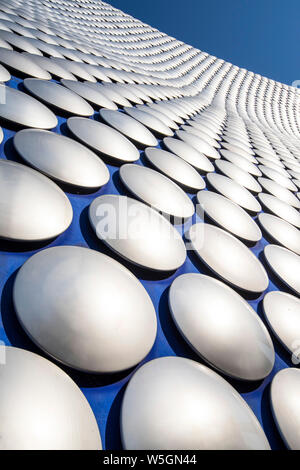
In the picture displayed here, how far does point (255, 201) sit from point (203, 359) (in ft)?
11.8

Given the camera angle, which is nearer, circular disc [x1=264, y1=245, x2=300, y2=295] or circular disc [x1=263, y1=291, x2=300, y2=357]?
circular disc [x1=263, y1=291, x2=300, y2=357]

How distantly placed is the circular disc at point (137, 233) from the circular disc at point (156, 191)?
9.9 inches

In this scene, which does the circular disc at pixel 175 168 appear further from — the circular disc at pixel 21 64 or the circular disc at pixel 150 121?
the circular disc at pixel 21 64

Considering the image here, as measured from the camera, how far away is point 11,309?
66.6 inches

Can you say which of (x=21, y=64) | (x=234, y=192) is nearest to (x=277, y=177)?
(x=234, y=192)

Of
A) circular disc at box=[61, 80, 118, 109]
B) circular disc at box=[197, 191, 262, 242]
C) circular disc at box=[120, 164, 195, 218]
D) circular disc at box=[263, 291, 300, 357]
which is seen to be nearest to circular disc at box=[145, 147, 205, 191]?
circular disc at box=[197, 191, 262, 242]

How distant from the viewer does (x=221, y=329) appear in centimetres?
201

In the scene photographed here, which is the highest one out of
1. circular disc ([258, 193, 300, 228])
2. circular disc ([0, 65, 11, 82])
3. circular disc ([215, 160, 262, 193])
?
circular disc ([0, 65, 11, 82])

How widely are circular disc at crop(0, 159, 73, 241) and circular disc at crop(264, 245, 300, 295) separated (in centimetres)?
243

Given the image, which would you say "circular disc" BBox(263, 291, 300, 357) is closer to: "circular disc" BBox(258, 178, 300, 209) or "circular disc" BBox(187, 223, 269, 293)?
"circular disc" BBox(187, 223, 269, 293)

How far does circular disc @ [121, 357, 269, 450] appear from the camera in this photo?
138 cm

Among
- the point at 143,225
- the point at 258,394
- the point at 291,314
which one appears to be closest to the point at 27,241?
the point at 143,225
